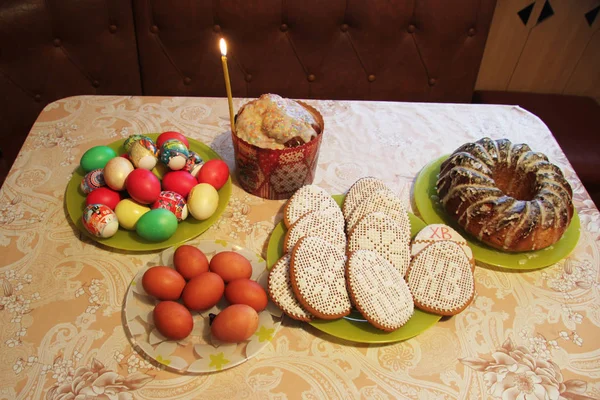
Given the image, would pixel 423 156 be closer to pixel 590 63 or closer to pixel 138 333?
pixel 138 333

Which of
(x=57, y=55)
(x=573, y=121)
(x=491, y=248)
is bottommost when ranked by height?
(x=573, y=121)

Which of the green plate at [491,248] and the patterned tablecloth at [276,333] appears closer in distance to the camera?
the patterned tablecloth at [276,333]

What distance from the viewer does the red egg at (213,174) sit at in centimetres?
110

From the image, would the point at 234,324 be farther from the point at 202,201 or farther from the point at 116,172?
the point at 116,172

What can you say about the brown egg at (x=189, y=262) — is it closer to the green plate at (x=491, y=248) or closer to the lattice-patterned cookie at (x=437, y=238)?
the lattice-patterned cookie at (x=437, y=238)

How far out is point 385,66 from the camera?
1.93 metres

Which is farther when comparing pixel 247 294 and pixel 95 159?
pixel 95 159

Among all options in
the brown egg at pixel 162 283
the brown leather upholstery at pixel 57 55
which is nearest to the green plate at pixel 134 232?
the brown egg at pixel 162 283

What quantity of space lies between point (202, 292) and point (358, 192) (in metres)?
0.44

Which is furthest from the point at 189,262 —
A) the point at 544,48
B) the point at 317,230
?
the point at 544,48

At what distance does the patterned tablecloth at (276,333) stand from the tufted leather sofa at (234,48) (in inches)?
25.0

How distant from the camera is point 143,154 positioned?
108cm

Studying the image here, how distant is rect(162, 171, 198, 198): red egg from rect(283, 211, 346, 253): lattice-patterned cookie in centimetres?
26

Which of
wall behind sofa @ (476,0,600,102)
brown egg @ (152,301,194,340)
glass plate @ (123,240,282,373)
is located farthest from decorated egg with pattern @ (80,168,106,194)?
wall behind sofa @ (476,0,600,102)
